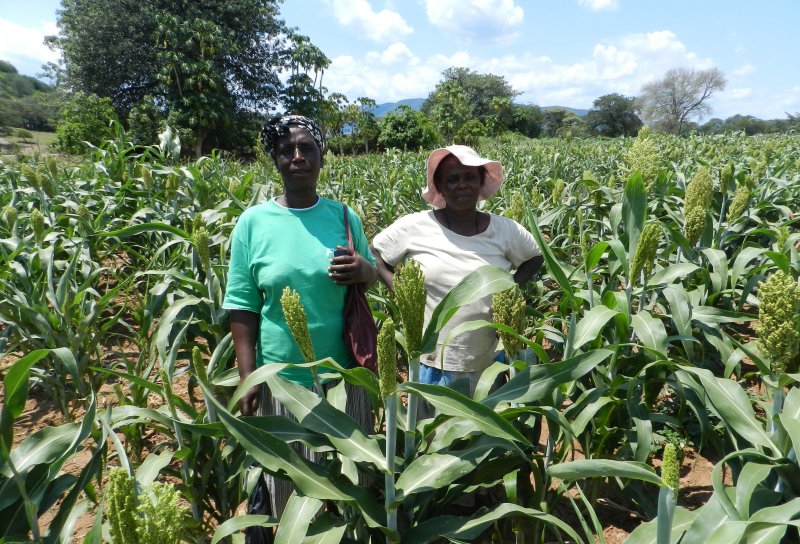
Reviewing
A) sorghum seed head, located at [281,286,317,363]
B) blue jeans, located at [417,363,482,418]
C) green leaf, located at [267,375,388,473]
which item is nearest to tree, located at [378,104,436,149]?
blue jeans, located at [417,363,482,418]

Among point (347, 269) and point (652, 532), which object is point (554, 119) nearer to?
point (347, 269)

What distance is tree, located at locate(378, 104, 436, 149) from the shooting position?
32.2 metres

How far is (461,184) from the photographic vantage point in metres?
1.75

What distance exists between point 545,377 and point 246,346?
3.02ft

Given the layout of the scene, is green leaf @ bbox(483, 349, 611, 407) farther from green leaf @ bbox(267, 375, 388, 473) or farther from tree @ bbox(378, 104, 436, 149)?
tree @ bbox(378, 104, 436, 149)

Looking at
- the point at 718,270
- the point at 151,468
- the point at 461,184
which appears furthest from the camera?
→ the point at 718,270

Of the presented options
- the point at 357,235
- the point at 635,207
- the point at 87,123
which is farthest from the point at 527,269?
the point at 87,123

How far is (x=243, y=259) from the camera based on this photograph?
1.50 metres

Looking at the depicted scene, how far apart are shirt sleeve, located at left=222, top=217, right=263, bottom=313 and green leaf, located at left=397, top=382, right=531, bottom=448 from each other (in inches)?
28.6

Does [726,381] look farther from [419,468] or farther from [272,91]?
[272,91]

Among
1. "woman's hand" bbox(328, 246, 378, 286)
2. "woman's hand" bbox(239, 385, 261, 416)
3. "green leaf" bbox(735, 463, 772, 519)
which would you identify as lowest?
"woman's hand" bbox(239, 385, 261, 416)

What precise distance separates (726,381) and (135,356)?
3061mm

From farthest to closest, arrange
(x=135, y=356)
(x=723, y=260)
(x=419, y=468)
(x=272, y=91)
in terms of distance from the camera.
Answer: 1. (x=272, y=91)
2. (x=135, y=356)
3. (x=723, y=260)
4. (x=419, y=468)

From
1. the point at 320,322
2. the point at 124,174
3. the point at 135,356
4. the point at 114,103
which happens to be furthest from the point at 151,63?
the point at 320,322
